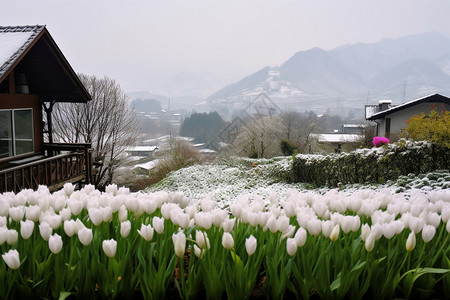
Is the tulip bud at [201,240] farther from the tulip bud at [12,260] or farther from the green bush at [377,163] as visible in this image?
the green bush at [377,163]

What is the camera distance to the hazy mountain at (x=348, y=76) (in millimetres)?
82438

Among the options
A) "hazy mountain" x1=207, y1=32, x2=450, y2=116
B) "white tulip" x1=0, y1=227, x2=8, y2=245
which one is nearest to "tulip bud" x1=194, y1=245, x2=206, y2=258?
"white tulip" x1=0, y1=227, x2=8, y2=245

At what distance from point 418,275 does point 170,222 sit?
138 cm

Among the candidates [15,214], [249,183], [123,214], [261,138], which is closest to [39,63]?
[249,183]

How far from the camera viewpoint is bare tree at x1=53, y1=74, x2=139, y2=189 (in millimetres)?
25172

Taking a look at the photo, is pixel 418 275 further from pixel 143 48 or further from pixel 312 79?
pixel 143 48

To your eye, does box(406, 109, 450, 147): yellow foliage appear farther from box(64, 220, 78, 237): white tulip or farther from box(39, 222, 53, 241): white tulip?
box(39, 222, 53, 241): white tulip

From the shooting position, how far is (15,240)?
83.1 inches

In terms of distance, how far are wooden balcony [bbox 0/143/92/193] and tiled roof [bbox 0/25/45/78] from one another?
2020mm

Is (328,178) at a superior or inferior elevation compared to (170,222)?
inferior

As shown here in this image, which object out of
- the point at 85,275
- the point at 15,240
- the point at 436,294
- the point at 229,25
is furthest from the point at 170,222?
the point at 229,25

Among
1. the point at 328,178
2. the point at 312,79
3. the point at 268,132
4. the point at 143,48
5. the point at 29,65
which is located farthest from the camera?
the point at 143,48

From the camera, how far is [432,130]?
22.5 ft

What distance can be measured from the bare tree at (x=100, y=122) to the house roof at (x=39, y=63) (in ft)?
47.5
